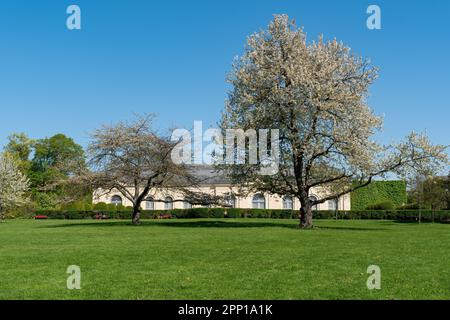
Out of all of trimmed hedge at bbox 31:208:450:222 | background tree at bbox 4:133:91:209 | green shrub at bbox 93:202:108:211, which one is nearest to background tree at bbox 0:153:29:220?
trimmed hedge at bbox 31:208:450:222

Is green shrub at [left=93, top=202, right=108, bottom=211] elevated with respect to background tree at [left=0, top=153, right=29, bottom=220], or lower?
lower

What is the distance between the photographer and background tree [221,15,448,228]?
31.7 m

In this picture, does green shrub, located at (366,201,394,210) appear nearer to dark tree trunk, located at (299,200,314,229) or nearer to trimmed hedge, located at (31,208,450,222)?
trimmed hedge, located at (31,208,450,222)

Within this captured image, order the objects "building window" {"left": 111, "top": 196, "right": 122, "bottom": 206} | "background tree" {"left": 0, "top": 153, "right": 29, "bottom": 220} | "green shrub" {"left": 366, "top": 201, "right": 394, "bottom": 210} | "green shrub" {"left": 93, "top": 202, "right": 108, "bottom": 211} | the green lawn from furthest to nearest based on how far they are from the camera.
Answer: "building window" {"left": 111, "top": 196, "right": 122, "bottom": 206} → "green shrub" {"left": 93, "top": 202, "right": 108, "bottom": 211} → "green shrub" {"left": 366, "top": 201, "right": 394, "bottom": 210} → "background tree" {"left": 0, "top": 153, "right": 29, "bottom": 220} → the green lawn

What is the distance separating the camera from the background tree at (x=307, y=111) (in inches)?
1249

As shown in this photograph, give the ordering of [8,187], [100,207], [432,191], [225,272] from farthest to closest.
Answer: [100,207]
[8,187]
[432,191]
[225,272]

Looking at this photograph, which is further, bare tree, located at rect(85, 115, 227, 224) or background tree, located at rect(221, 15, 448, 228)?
bare tree, located at rect(85, 115, 227, 224)

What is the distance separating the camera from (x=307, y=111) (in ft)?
105

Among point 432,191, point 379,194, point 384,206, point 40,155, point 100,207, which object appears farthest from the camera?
point 40,155

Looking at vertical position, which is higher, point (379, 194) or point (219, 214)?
point (379, 194)

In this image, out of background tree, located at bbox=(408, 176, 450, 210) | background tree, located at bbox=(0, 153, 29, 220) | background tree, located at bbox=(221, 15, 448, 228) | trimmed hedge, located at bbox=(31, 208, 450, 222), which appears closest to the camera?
background tree, located at bbox=(221, 15, 448, 228)

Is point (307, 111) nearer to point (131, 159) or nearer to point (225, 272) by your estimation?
point (131, 159)

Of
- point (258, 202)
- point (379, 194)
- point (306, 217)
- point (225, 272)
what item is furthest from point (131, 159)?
point (379, 194)

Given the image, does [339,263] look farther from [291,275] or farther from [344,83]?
[344,83]
